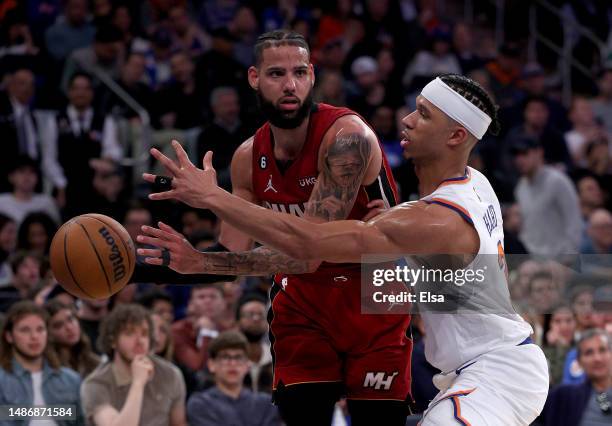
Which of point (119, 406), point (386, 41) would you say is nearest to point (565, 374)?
point (119, 406)

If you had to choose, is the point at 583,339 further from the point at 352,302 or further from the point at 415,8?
the point at 415,8

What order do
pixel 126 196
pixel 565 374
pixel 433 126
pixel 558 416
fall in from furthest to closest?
pixel 126 196 → pixel 565 374 → pixel 558 416 → pixel 433 126

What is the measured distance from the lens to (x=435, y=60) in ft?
43.7

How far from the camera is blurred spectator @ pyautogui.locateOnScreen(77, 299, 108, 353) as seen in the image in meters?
8.09

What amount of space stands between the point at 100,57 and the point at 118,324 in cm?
468

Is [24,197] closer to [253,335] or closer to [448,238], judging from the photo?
[253,335]

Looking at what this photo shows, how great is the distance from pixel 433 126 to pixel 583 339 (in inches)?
134

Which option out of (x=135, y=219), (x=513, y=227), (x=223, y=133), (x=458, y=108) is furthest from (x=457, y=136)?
(x=513, y=227)

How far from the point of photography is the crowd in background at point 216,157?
7391 mm

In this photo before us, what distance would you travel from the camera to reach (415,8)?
14531mm

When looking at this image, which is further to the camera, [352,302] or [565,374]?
[565,374]

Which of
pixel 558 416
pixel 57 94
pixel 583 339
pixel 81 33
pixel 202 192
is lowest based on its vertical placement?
pixel 558 416

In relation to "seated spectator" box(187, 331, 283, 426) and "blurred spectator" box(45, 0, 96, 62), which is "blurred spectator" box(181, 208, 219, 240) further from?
"blurred spectator" box(45, 0, 96, 62)

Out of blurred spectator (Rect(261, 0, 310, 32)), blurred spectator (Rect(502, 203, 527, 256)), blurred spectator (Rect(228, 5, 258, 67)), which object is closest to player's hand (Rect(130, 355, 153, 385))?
blurred spectator (Rect(502, 203, 527, 256))
